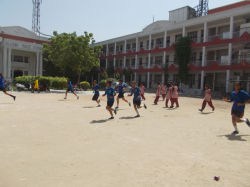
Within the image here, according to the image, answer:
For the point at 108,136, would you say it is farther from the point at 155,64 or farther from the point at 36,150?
the point at 155,64

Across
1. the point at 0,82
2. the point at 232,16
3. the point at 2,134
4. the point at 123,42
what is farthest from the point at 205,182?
the point at 123,42

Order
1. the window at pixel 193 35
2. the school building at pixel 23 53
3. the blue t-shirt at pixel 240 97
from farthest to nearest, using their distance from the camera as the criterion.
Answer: the school building at pixel 23 53, the window at pixel 193 35, the blue t-shirt at pixel 240 97

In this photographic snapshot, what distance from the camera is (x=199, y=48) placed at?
30.1 m

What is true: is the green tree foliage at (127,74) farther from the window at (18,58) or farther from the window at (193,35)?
the window at (18,58)

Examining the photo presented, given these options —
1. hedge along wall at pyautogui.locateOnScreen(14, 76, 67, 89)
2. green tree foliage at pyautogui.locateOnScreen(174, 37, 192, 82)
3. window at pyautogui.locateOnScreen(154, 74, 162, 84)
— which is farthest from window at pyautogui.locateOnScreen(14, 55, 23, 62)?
green tree foliage at pyautogui.locateOnScreen(174, 37, 192, 82)

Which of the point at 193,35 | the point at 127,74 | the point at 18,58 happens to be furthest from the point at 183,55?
the point at 18,58

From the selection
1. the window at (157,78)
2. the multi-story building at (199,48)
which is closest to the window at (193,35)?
the multi-story building at (199,48)

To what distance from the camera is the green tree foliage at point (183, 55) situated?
29.6 m

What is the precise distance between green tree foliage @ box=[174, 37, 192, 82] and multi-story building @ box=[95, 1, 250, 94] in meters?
0.77

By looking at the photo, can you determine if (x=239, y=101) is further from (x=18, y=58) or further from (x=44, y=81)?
(x=18, y=58)

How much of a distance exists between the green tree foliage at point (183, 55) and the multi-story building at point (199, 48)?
77 cm

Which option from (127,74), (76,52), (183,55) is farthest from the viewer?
(127,74)

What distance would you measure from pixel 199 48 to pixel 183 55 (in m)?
2.80

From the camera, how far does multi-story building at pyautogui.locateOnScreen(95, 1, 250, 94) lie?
25.0 metres
